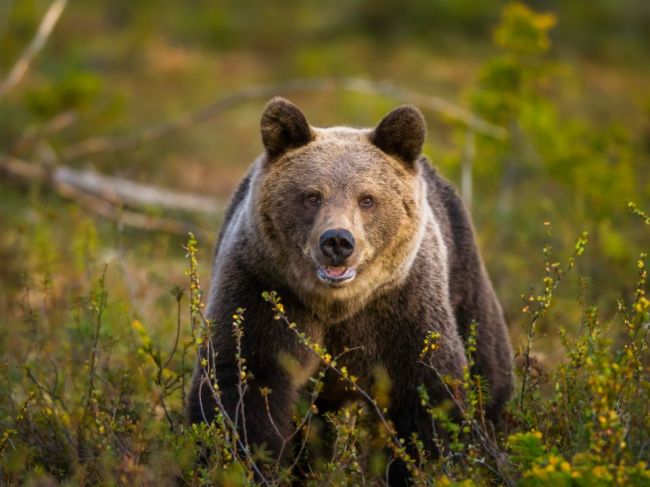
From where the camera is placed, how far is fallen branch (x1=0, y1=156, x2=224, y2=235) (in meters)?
12.4

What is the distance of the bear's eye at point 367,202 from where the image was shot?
18.0 feet

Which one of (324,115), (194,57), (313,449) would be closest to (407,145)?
(313,449)

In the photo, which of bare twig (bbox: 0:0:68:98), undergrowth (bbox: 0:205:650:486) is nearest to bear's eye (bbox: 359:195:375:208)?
undergrowth (bbox: 0:205:650:486)

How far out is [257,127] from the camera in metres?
22.9

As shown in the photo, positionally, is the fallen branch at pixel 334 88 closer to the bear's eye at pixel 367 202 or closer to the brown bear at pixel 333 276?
the brown bear at pixel 333 276

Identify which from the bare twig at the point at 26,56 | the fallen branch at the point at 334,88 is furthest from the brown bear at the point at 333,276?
the bare twig at the point at 26,56

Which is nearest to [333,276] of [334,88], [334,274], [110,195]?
[334,274]

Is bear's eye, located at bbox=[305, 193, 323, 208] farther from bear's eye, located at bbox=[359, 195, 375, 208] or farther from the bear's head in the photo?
bear's eye, located at bbox=[359, 195, 375, 208]

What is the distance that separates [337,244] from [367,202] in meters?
0.50

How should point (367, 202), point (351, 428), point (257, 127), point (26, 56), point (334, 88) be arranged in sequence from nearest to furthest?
point (351, 428), point (367, 202), point (26, 56), point (334, 88), point (257, 127)

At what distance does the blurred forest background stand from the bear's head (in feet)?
3.09

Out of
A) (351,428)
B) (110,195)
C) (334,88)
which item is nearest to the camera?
(351,428)

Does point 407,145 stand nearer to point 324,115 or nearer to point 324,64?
point 324,115

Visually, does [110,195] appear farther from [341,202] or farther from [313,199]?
[341,202]
